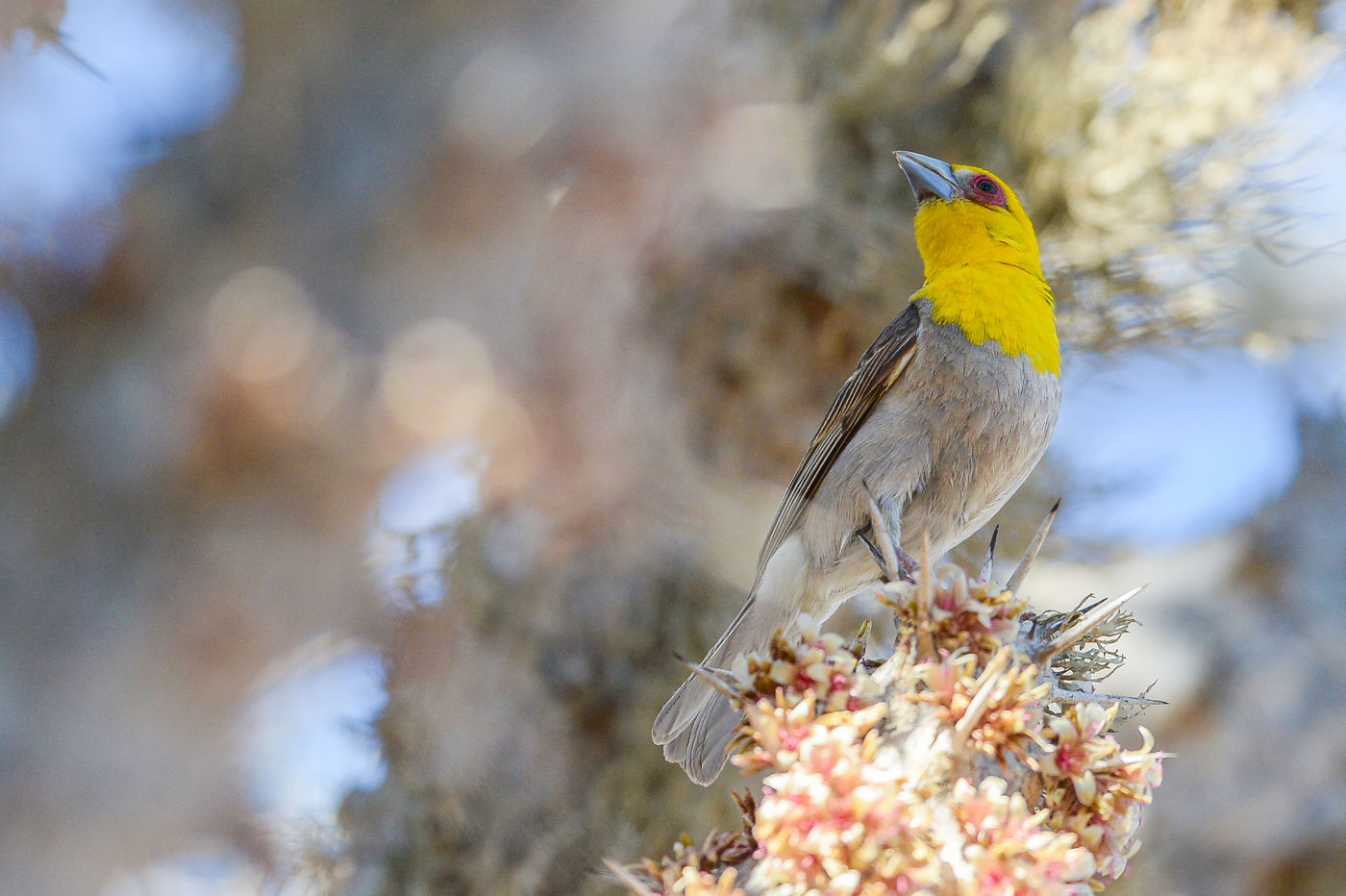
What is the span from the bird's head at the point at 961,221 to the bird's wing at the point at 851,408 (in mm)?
224

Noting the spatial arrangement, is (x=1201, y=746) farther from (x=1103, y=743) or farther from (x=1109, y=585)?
(x=1103, y=743)

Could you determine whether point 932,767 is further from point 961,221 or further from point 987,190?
point 987,190

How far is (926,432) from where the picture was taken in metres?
2.04

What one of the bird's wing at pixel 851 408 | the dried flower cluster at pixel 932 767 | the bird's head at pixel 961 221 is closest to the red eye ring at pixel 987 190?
the bird's head at pixel 961 221

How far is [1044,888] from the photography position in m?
1.06

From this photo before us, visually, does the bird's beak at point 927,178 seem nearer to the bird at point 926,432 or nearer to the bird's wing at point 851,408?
the bird at point 926,432

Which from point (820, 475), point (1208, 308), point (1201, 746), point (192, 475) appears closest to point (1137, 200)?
point (1208, 308)

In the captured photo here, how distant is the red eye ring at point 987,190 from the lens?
232 cm

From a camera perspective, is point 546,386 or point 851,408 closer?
point 851,408

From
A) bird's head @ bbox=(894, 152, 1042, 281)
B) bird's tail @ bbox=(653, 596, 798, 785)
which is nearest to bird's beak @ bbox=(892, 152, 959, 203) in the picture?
bird's head @ bbox=(894, 152, 1042, 281)

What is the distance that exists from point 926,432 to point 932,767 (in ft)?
3.22

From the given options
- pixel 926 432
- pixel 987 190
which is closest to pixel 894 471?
pixel 926 432

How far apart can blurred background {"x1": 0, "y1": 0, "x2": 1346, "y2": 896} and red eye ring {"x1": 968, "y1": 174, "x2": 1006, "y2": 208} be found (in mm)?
894

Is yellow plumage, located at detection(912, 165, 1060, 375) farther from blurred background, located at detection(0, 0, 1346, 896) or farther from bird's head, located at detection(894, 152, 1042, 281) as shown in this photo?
blurred background, located at detection(0, 0, 1346, 896)
